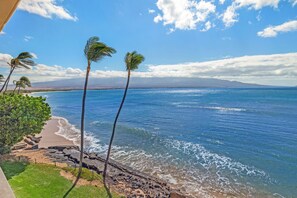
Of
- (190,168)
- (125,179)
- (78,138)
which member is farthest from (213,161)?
(78,138)

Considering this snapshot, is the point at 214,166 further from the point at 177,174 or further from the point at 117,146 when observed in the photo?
the point at 117,146

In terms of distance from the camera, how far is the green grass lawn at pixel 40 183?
11242 millimetres

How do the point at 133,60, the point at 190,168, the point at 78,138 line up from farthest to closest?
the point at 78,138 → the point at 190,168 → the point at 133,60

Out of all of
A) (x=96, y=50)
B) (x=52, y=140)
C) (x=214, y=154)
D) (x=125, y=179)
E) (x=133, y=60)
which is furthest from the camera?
(x=52, y=140)

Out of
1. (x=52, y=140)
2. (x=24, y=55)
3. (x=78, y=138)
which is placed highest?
(x=24, y=55)

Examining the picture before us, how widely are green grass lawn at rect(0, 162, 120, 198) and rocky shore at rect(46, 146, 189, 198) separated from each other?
178 centimetres

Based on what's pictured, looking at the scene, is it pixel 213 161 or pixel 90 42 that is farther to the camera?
pixel 213 161

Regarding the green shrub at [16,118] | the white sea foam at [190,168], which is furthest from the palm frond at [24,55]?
the white sea foam at [190,168]

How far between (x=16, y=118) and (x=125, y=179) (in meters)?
8.83

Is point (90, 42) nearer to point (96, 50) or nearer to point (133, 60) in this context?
point (96, 50)

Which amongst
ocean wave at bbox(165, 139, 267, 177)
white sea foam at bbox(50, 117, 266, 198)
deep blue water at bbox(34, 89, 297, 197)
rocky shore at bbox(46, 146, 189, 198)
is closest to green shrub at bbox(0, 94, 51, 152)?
rocky shore at bbox(46, 146, 189, 198)

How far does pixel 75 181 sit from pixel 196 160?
41.3 ft

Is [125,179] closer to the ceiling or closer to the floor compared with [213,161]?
closer to the floor

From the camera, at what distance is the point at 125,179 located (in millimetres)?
16469
